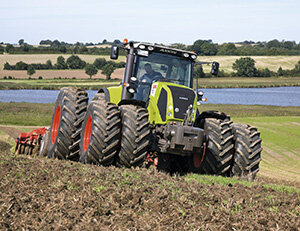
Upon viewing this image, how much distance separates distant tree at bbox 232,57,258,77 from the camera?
294ft

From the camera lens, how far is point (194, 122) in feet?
30.3

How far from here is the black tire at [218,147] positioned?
8.62m

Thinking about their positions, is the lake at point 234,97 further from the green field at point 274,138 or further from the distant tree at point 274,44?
the distant tree at point 274,44

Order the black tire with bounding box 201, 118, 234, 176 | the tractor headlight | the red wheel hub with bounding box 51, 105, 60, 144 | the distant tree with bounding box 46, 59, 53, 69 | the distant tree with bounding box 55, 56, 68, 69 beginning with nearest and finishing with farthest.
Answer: the black tire with bounding box 201, 118, 234, 176
the tractor headlight
the red wheel hub with bounding box 51, 105, 60, 144
the distant tree with bounding box 55, 56, 68, 69
the distant tree with bounding box 46, 59, 53, 69

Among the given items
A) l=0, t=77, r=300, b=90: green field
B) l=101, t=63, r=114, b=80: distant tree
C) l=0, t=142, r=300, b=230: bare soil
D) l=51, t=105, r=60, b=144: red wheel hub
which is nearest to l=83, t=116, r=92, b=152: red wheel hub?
l=51, t=105, r=60, b=144: red wheel hub

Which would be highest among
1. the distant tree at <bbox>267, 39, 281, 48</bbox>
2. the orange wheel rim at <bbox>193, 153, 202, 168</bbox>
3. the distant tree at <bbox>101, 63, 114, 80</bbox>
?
the distant tree at <bbox>267, 39, 281, 48</bbox>

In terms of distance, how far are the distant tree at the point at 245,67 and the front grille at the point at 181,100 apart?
81.8 m

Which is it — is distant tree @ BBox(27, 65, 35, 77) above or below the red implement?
below

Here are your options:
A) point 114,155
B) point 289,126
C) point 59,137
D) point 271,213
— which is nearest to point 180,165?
point 114,155

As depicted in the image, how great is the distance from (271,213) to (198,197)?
944 millimetres

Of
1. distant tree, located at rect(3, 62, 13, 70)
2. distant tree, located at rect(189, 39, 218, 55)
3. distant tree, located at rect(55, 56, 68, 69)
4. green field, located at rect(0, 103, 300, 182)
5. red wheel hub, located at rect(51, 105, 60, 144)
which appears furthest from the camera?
distant tree, located at rect(55, 56, 68, 69)

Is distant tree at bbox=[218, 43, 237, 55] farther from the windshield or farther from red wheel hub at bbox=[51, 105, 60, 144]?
the windshield

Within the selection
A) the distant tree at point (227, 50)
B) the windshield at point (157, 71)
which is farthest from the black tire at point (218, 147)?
the distant tree at point (227, 50)

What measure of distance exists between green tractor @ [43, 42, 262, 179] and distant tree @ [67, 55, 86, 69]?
7765 cm
